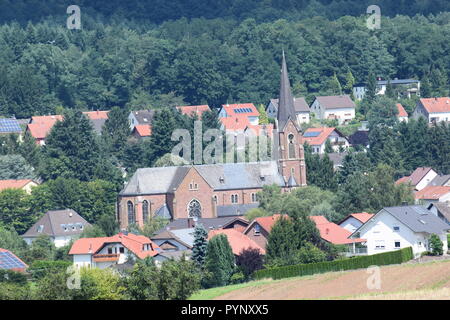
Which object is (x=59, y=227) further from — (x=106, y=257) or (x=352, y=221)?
(x=352, y=221)

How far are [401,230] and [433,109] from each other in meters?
59.9

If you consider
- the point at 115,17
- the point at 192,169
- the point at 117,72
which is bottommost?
the point at 192,169

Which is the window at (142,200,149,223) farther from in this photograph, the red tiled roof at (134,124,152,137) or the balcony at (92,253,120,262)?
the red tiled roof at (134,124,152,137)

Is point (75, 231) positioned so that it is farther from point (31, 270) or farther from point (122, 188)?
point (31, 270)

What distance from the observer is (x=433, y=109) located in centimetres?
12106

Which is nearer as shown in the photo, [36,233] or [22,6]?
[36,233]

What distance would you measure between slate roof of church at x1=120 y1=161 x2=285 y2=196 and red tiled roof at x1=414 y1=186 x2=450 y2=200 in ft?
24.0

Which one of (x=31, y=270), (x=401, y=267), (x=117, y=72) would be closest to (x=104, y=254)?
(x=31, y=270)

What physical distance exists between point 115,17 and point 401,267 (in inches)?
5256

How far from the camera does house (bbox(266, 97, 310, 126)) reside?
124375 mm

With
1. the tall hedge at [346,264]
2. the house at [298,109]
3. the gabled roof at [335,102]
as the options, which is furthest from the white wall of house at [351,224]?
the gabled roof at [335,102]

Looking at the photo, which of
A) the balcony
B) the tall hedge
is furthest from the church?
the tall hedge

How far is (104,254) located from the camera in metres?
67.3

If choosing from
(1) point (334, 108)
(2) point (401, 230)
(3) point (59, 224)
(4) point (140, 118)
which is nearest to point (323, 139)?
(1) point (334, 108)
